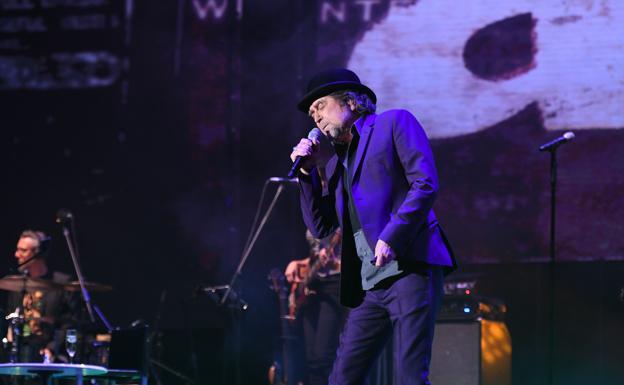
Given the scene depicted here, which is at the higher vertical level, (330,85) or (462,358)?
(330,85)

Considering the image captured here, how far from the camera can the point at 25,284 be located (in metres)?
7.00

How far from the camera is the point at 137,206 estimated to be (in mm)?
7562

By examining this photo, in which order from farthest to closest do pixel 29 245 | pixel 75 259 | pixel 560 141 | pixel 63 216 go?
pixel 75 259 < pixel 63 216 < pixel 29 245 < pixel 560 141

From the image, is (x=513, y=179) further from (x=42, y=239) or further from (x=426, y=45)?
(x=42, y=239)

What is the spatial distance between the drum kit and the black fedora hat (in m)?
3.86

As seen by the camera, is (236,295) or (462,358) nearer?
(462,358)

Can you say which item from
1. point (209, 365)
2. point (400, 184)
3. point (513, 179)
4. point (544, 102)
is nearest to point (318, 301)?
point (209, 365)

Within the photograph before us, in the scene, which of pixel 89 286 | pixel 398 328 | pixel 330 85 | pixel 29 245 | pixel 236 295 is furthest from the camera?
pixel 29 245

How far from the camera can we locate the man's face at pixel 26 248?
714 cm

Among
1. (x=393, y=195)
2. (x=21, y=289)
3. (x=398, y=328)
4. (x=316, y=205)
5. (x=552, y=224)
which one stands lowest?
(x=21, y=289)

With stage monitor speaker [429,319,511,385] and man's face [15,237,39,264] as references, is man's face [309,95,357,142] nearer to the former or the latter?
stage monitor speaker [429,319,511,385]

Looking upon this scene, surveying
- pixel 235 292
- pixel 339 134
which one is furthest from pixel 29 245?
pixel 339 134

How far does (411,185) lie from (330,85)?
55 centimetres

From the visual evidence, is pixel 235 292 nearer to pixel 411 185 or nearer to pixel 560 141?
pixel 560 141
